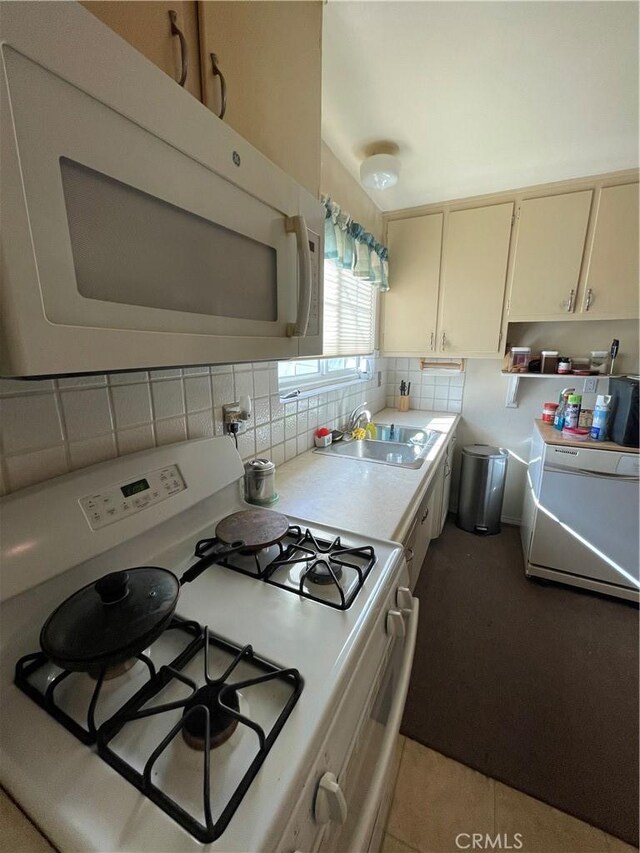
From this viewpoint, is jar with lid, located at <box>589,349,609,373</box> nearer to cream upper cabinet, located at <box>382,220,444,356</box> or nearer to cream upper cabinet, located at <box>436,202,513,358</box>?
cream upper cabinet, located at <box>436,202,513,358</box>

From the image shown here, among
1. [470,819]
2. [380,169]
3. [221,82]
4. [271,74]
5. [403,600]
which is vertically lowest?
[470,819]

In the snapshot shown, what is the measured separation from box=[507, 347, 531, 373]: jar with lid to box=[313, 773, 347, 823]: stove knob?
2410mm

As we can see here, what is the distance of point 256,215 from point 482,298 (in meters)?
2.04

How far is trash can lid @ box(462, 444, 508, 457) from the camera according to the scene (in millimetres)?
2463

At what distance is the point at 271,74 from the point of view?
0.71 metres

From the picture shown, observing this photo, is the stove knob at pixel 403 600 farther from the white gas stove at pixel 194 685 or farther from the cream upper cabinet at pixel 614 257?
the cream upper cabinet at pixel 614 257

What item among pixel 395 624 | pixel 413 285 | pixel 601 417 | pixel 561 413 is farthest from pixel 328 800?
pixel 413 285

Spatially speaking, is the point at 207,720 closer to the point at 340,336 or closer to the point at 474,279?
the point at 340,336

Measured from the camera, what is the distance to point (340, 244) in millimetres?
1634

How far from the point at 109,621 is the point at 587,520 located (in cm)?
228

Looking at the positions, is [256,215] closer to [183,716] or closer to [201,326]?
[201,326]

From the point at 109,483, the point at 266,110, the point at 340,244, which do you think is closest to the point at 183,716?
the point at 109,483

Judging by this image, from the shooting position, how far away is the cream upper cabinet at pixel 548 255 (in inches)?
75.3

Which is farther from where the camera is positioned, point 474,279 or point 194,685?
point 474,279
